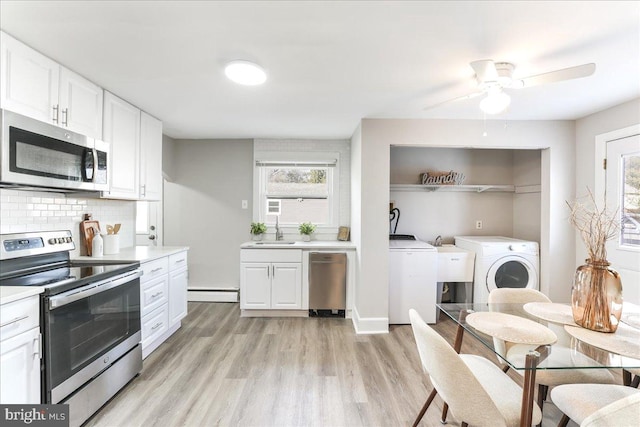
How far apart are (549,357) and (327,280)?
2.51 m

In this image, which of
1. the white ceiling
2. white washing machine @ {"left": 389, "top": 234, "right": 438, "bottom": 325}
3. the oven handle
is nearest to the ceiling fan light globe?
the white ceiling

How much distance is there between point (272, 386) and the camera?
2.27m

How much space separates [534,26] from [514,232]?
3.16m

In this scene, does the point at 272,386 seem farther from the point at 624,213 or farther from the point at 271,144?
the point at 624,213

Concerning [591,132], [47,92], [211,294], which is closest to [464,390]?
[47,92]

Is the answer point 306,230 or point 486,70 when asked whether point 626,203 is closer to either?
point 486,70

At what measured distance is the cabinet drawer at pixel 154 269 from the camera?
2561 mm

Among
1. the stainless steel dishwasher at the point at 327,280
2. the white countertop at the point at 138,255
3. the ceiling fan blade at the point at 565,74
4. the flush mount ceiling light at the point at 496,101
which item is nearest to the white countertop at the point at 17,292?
the white countertop at the point at 138,255

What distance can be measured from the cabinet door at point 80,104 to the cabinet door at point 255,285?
6.53 ft

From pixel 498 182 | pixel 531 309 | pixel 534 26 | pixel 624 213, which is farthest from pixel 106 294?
pixel 498 182

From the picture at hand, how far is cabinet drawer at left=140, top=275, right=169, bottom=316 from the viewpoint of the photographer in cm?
257

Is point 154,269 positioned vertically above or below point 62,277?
below

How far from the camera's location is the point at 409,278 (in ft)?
11.3

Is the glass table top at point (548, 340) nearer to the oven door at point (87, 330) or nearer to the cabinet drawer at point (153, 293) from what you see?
the oven door at point (87, 330)
